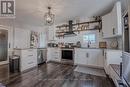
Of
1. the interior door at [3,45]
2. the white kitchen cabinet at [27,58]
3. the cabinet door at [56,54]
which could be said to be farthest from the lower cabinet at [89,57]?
the interior door at [3,45]

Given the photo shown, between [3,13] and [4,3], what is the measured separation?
37 cm

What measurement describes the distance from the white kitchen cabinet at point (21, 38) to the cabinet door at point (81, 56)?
134 inches

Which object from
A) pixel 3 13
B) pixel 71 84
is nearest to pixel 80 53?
pixel 71 84

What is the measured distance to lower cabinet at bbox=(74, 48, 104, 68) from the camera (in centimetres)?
513

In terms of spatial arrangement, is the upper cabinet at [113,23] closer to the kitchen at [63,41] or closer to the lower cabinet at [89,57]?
the kitchen at [63,41]

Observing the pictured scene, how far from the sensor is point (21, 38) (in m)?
6.98

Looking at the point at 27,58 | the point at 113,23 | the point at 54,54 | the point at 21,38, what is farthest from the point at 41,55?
the point at 113,23

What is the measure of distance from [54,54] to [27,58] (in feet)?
7.20

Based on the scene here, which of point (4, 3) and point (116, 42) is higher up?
point (4, 3)

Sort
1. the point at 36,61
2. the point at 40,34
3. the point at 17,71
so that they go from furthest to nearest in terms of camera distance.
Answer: the point at 40,34 < the point at 36,61 < the point at 17,71

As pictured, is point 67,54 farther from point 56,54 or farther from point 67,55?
point 56,54

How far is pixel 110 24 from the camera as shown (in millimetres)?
4422

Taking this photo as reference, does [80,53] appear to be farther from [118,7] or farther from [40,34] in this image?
[40,34]

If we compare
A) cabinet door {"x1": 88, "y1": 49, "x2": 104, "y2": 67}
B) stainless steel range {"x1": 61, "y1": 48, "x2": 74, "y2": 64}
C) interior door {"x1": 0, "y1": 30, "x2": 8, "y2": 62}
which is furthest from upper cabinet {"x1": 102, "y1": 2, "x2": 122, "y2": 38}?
interior door {"x1": 0, "y1": 30, "x2": 8, "y2": 62}
